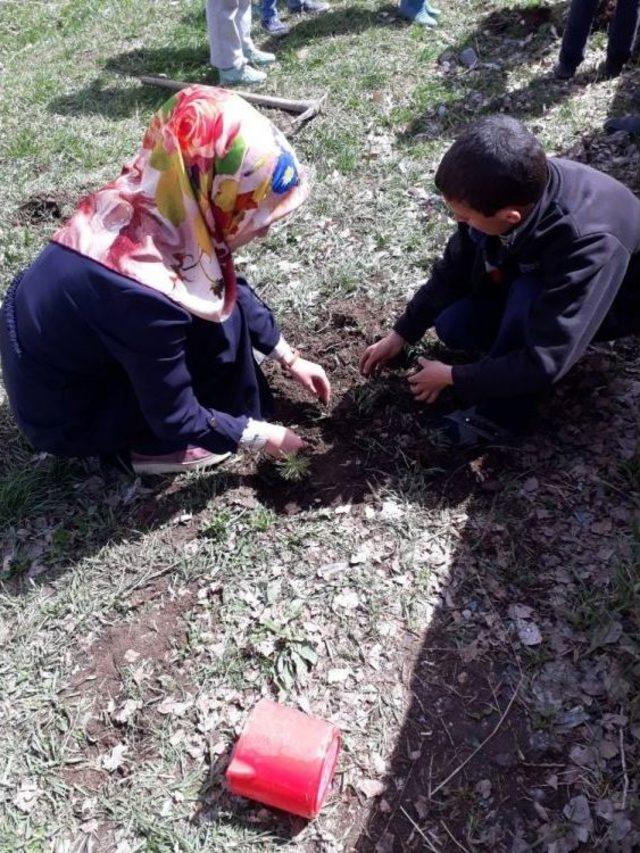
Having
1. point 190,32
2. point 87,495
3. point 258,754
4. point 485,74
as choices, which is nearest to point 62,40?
point 190,32

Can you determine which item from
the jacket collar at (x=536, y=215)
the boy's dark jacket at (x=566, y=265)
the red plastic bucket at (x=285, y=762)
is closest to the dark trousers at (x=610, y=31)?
the boy's dark jacket at (x=566, y=265)

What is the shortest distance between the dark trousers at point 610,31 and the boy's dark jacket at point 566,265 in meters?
3.16

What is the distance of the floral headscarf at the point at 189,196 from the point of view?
2.13m

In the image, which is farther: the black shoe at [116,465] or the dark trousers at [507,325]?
the black shoe at [116,465]

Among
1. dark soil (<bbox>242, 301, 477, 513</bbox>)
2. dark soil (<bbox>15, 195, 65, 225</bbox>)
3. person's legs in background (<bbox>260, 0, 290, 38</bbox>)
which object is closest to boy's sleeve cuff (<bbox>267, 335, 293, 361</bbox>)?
dark soil (<bbox>242, 301, 477, 513</bbox>)

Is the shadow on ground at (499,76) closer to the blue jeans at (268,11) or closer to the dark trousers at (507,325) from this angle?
the blue jeans at (268,11)

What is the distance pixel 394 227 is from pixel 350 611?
8.15 feet

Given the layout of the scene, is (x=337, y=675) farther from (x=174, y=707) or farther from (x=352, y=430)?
(x=352, y=430)

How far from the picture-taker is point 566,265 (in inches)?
91.8

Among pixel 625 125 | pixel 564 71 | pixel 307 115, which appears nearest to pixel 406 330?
pixel 625 125

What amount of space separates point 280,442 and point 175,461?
50 cm

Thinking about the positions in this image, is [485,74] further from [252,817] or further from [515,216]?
[252,817]

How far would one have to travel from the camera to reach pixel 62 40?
756 centimetres

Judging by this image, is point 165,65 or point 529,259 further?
point 165,65
